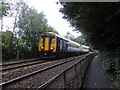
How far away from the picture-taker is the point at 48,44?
12109 mm

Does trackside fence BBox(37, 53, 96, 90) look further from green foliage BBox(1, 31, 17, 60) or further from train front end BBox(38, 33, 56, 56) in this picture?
green foliage BBox(1, 31, 17, 60)

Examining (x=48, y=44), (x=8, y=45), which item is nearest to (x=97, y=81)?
(x=48, y=44)

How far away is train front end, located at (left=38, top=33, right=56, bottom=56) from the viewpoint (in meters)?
11.8

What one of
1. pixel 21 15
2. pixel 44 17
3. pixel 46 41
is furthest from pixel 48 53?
pixel 44 17

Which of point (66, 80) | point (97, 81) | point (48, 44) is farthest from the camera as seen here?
point (48, 44)

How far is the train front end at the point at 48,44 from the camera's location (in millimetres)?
11797

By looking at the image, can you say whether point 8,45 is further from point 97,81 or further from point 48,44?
point 97,81

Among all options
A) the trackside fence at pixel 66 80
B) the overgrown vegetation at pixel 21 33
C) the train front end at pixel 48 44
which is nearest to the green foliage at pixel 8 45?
the overgrown vegetation at pixel 21 33

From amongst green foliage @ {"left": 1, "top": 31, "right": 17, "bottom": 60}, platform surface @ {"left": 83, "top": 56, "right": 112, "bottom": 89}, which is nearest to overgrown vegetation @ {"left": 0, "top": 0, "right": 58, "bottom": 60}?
green foliage @ {"left": 1, "top": 31, "right": 17, "bottom": 60}

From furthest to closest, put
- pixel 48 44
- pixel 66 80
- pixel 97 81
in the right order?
pixel 48 44, pixel 97 81, pixel 66 80

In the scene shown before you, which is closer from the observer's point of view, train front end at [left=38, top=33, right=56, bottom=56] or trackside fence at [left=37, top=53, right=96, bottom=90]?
trackside fence at [left=37, top=53, right=96, bottom=90]

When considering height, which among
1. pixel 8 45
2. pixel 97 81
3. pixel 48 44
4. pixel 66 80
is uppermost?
pixel 48 44

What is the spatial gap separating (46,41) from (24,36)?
3610 mm

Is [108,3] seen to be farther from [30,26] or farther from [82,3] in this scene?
[30,26]
